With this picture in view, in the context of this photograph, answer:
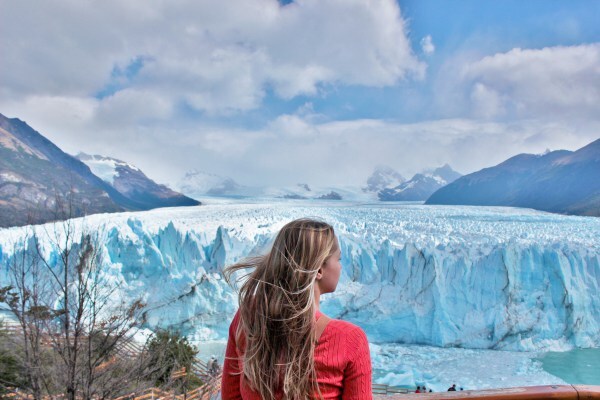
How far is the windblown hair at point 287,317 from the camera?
724mm

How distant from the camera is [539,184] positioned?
11180 millimetres

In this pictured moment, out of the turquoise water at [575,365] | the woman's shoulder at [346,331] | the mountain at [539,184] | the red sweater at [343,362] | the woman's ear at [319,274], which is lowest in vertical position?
the turquoise water at [575,365]

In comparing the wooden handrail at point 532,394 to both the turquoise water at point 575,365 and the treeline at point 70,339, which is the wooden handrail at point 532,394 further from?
the turquoise water at point 575,365

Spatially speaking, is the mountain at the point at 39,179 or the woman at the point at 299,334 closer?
Result: the woman at the point at 299,334

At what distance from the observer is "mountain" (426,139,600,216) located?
1004 cm

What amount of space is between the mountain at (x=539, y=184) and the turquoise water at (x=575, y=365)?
345 cm

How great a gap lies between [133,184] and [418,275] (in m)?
7.69

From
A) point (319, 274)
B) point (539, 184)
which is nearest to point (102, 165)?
point (539, 184)

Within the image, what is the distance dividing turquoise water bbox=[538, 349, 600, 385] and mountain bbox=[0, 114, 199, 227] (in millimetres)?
7809

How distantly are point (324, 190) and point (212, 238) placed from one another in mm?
4671

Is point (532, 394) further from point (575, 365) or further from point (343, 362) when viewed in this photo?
point (575, 365)

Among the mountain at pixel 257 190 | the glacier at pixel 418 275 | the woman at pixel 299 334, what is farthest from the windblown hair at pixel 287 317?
the mountain at pixel 257 190

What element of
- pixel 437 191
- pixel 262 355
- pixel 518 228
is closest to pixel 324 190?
pixel 437 191

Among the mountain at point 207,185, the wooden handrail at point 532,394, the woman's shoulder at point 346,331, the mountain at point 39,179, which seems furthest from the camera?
the mountain at point 207,185
